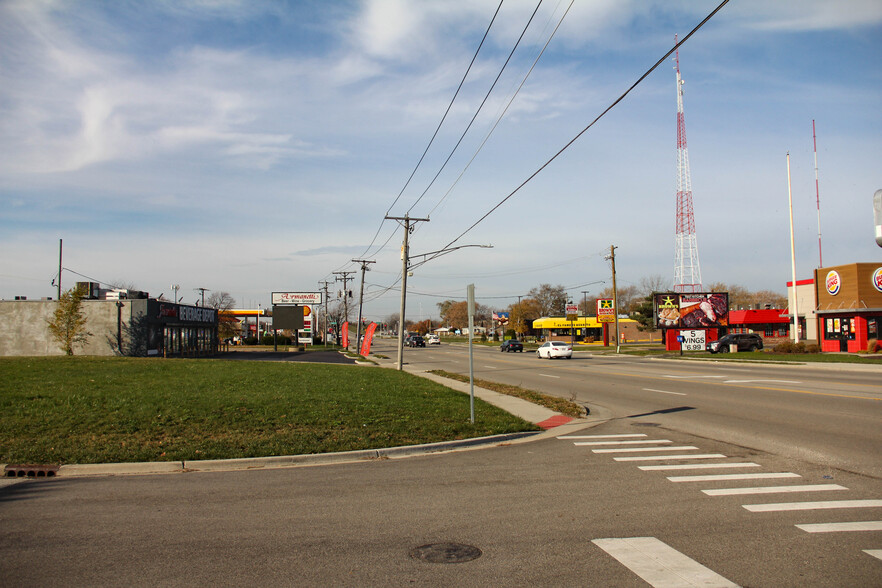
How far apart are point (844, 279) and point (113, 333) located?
4951cm

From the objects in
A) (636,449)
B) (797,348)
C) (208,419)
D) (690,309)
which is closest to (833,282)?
(797,348)

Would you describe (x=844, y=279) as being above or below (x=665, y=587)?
above

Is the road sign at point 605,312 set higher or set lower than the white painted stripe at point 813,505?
higher

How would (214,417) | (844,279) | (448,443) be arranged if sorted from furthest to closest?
(844,279) < (214,417) < (448,443)

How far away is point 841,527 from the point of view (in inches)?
229

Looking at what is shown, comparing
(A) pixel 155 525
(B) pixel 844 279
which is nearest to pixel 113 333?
(A) pixel 155 525

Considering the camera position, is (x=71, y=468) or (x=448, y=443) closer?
(x=71, y=468)

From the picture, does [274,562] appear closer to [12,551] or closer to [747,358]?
[12,551]

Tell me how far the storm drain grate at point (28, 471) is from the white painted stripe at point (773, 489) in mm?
8788

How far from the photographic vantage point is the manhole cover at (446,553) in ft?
17.0

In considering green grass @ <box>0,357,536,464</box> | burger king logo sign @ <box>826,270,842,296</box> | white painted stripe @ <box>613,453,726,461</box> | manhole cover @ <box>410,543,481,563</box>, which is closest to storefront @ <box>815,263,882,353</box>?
burger king logo sign @ <box>826,270,842,296</box>

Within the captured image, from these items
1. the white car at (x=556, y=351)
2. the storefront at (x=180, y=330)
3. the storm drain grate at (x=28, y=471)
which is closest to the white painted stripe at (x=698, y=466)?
the storm drain grate at (x=28, y=471)

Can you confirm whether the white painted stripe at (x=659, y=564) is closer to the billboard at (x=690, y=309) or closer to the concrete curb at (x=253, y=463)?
the concrete curb at (x=253, y=463)

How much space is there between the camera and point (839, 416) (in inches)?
505
